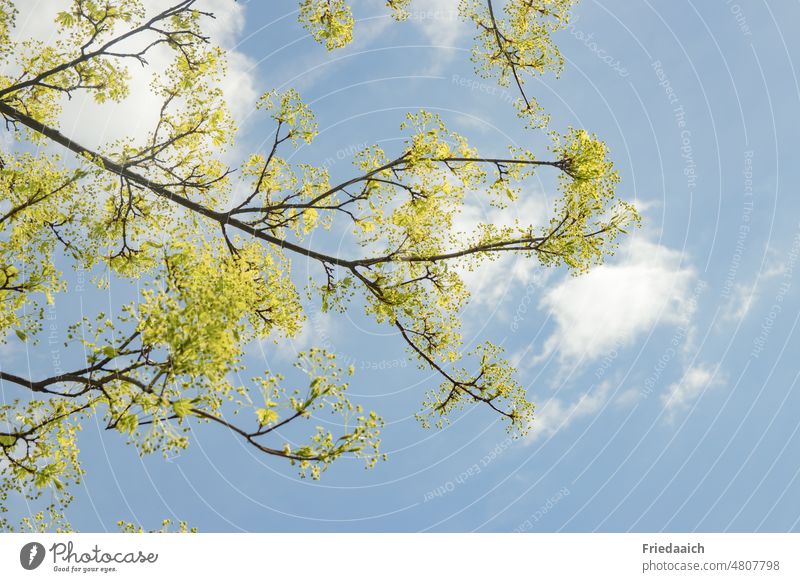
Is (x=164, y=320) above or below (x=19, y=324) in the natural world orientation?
below

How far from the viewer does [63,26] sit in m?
14.0

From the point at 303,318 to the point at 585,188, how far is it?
690 centimetres

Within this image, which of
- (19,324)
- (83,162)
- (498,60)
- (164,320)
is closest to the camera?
(164,320)

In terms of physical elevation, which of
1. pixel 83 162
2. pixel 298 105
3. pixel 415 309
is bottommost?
pixel 415 309

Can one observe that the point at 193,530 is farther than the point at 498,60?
No

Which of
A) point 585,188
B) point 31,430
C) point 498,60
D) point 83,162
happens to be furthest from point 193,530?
point 498,60

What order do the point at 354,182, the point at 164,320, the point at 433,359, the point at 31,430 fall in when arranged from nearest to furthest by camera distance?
1. the point at 164,320
2. the point at 31,430
3. the point at 354,182
4. the point at 433,359

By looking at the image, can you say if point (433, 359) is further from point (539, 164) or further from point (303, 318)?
point (539, 164)
